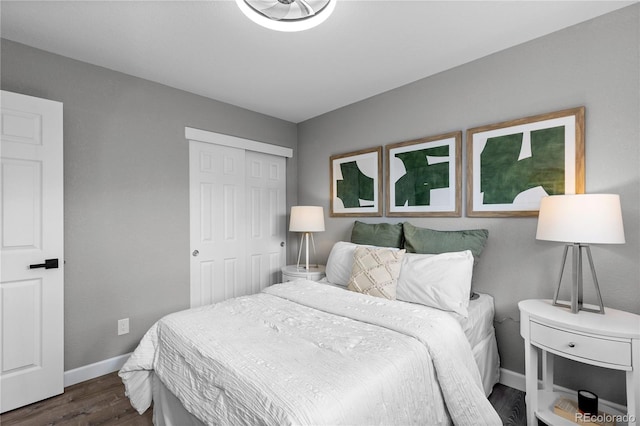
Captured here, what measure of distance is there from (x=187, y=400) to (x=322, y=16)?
Answer: 2.00 metres

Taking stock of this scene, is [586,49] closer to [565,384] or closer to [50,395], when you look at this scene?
[565,384]

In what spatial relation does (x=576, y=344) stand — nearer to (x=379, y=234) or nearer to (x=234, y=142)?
(x=379, y=234)

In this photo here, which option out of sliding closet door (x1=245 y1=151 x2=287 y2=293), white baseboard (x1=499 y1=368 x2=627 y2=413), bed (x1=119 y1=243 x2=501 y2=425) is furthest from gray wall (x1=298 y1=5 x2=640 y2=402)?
sliding closet door (x1=245 y1=151 x2=287 y2=293)

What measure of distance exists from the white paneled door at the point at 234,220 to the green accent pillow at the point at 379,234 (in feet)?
4.10

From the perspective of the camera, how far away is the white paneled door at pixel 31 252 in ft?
6.57

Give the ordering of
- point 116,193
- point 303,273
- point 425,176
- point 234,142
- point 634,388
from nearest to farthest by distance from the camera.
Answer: point 634,388
point 116,193
point 425,176
point 303,273
point 234,142

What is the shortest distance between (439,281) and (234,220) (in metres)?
2.23

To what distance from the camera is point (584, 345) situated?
60.5 inches

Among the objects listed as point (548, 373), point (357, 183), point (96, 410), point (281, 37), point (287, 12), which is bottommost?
point (96, 410)

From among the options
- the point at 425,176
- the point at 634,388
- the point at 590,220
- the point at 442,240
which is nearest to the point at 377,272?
the point at 442,240

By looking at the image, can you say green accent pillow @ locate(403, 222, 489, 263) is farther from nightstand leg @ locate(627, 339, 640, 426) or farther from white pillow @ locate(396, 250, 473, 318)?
nightstand leg @ locate(627, 339, 640, 426)

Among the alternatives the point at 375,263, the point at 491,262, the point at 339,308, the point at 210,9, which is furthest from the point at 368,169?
the point at 210,9

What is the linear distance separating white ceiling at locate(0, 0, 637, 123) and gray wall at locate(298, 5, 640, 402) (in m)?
0.12

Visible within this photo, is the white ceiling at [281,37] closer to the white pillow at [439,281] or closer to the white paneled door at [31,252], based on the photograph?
the white paneled door at [31,252]
